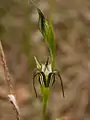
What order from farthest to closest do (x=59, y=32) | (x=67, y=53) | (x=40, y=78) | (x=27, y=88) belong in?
(x=59, y=32)
(x=67, y=53)
(x=27, y=88)
(x=40, y=78)

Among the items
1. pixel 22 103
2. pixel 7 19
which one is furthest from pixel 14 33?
pixel 22 103

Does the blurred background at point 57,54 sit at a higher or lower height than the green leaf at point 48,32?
higher

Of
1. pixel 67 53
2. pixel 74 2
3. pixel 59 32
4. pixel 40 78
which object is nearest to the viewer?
pixel 40 78

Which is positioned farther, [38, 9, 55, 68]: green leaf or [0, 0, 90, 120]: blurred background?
[0, 0, 90, 120]: blurred background

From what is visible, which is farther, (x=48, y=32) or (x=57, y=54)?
(x=57, y=54)

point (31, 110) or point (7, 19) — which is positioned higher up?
point (7, 19)

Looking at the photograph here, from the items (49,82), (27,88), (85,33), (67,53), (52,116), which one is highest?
(85,33)

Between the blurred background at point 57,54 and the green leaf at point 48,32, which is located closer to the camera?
the green leaf at point 48,32

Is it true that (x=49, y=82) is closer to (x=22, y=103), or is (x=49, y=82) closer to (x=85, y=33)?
(x=22, y=103)
